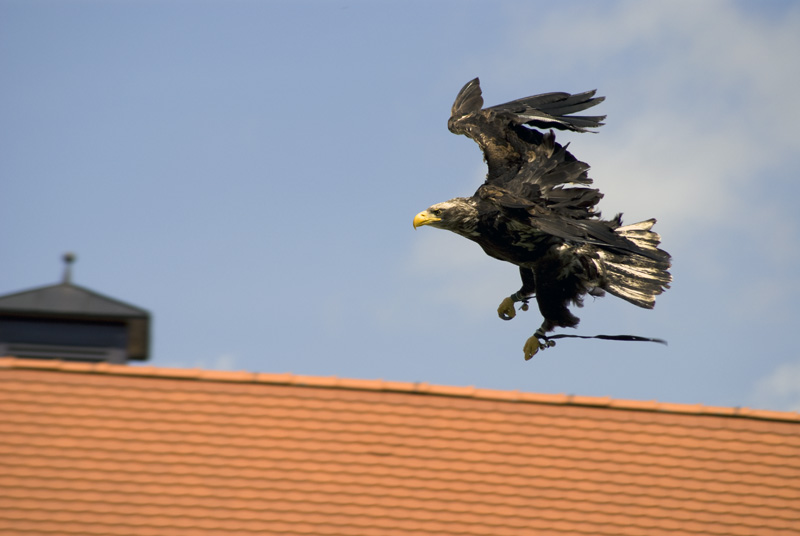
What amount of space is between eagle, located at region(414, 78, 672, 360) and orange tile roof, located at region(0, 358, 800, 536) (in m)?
1.15

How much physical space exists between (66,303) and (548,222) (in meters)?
4.39

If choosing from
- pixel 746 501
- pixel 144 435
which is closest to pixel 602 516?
pixel 746 501

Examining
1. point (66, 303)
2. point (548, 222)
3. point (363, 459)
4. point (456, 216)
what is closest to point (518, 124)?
point (456, 216)

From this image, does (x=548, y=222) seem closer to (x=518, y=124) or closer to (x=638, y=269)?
(x=638, y=269)

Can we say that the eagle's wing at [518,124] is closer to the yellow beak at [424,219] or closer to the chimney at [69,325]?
the yellow beak at [424,219]

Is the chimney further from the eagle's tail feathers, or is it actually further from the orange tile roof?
the eagle's tail feathers

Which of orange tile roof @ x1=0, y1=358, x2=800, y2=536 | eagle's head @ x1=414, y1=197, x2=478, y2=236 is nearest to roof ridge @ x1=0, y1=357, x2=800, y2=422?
orange tile roof @ x1=0, y1=358, x2=800, y2=536

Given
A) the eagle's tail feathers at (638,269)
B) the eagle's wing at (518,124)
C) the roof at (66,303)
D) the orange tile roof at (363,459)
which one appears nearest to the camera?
the orange tile roof at (363,459)

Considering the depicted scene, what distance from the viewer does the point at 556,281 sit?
9.50 metres

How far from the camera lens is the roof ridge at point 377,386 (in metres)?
8.48

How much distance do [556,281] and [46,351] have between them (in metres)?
4.59

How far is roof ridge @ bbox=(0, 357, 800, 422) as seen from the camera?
27.8 ft

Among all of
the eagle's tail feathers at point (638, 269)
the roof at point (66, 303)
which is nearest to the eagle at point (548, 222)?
the eagle's tail feathers at point (638, 269)

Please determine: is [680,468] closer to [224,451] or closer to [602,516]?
[602,516]
